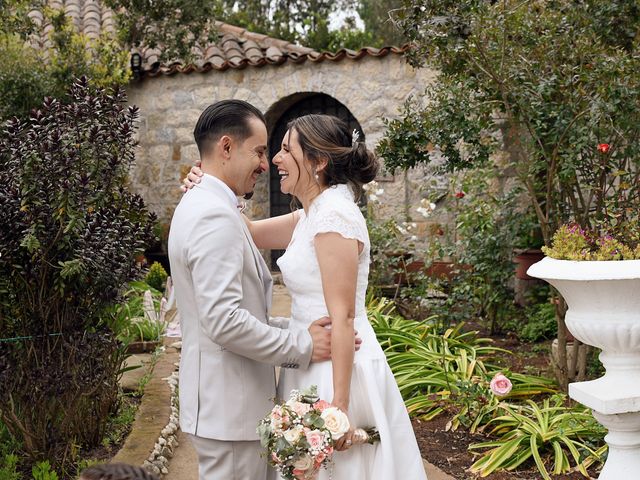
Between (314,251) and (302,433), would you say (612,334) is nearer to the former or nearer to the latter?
(314,251)

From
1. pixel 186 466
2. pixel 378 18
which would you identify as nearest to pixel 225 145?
pixel 186 466

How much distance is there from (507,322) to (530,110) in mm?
2814

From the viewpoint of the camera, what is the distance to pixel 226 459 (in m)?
2.50

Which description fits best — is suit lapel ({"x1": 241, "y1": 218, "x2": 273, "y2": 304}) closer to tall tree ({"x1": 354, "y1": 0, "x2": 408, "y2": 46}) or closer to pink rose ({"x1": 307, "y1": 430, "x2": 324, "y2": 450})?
pink rose ({"x1": 307, "y1": 430, "x2": 324, "y2": 450})

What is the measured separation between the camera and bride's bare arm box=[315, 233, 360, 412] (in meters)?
2.42

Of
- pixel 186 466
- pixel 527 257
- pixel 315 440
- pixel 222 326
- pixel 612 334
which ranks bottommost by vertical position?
pixel 186 466

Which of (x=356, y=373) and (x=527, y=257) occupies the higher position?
(x=356, y=373)

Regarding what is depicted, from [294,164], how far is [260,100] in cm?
805

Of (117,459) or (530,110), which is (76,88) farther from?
(530,110)

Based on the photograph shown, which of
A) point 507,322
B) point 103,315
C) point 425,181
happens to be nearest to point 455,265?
point 507,322

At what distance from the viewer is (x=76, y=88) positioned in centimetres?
383

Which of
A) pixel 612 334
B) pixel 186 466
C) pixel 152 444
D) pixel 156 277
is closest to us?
pixel 612 334

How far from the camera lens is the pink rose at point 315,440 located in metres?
2.26

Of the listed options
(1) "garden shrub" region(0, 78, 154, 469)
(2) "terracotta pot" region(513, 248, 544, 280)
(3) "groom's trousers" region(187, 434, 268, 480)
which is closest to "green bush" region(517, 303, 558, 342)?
(2) "terracotta pot" region(513, 248, 544, 280)
